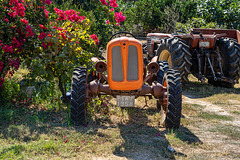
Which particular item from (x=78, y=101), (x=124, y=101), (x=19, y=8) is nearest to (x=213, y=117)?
(x=124, y=101)

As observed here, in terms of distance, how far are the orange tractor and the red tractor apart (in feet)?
9.53

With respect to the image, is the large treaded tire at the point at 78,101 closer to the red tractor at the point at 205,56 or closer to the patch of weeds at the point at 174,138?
the patch of weeds at the point at 174,138

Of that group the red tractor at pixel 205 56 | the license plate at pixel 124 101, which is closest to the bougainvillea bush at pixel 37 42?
the license plate at pixel 124 101

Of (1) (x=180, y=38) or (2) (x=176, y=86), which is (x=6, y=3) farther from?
(1) (x=180, y=38)

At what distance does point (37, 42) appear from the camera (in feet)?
19.1

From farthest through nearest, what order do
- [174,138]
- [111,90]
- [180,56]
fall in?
[180,56] < [111,90] < [174,138]

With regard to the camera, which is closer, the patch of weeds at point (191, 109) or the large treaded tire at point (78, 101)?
the large treaded tire at point (78, 101)

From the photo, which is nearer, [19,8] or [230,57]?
[19,8]

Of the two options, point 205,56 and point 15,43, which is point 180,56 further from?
point 15,43

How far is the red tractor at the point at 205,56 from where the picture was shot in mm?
7957

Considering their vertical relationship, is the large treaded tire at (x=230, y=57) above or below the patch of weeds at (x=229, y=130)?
above

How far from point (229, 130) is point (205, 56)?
382 centimetres

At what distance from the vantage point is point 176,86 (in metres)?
4.96

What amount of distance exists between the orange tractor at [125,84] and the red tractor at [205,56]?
2.90m
